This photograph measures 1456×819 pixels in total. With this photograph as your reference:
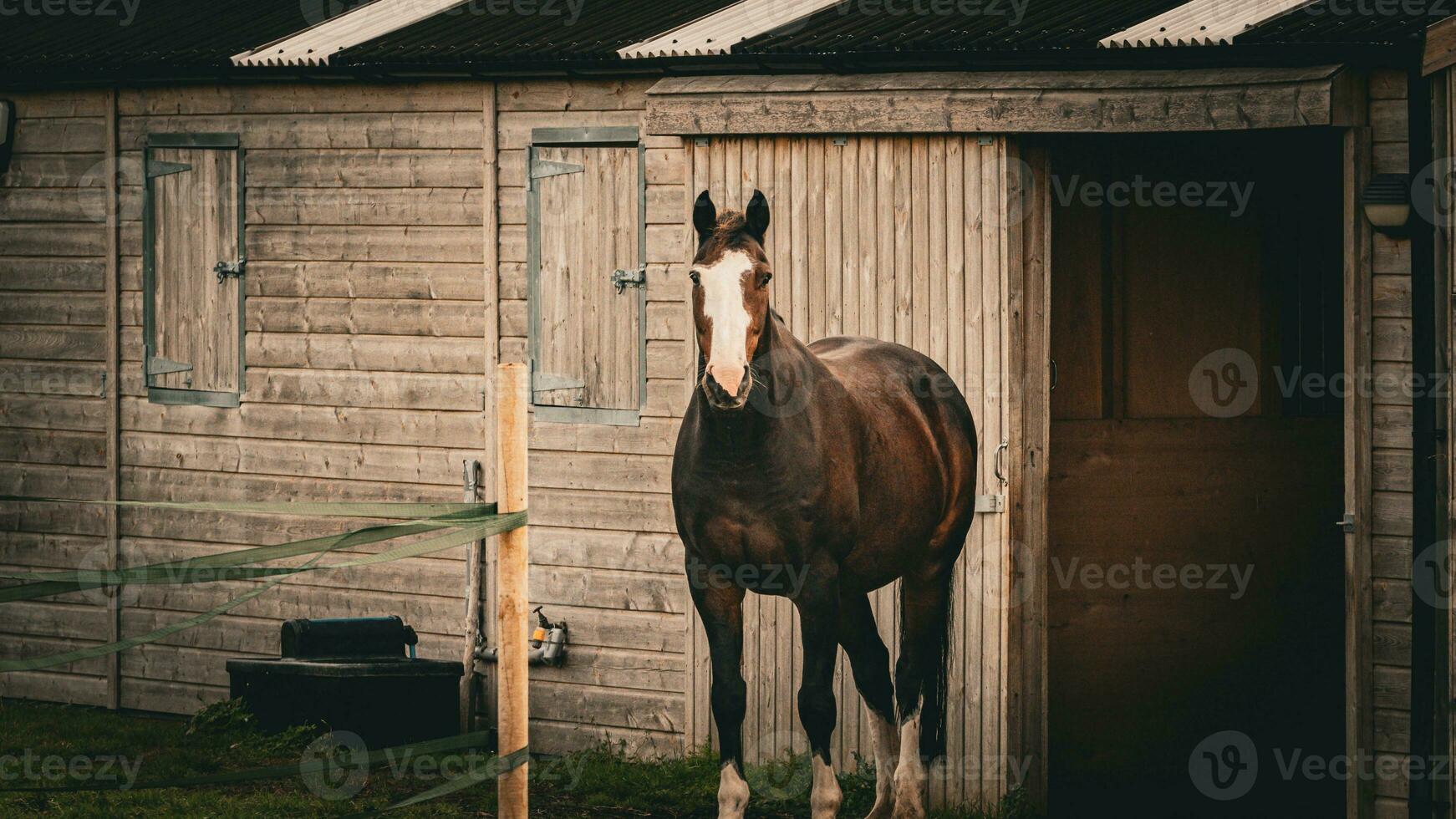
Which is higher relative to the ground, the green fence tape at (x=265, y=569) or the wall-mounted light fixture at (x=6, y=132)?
the wall-mounted light fixture at (x=6, y=132)

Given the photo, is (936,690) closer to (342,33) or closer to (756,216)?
(756,216)

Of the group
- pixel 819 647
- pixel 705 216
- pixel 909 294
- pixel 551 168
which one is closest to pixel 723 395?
pixel 705 216

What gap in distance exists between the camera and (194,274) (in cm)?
1074

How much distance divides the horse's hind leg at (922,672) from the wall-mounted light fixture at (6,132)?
684cm

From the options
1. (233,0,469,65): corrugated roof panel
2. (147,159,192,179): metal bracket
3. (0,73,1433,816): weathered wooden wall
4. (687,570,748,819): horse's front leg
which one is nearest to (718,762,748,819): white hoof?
(687,570,748,819): horse's front leg

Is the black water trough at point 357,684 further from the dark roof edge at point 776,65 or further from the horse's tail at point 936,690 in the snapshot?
the dark roof edge at point 776,65

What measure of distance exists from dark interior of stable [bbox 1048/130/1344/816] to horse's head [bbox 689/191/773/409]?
3225mm

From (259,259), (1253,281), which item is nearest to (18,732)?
(259,259)

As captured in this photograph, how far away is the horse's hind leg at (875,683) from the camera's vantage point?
7.61 meters

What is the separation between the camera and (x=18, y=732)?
10.0 meters

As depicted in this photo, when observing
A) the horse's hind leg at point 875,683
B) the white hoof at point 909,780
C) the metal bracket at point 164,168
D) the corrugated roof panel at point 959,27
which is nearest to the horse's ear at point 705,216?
the horse's hind leg at point 875,683

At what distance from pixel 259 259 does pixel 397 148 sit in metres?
1.18

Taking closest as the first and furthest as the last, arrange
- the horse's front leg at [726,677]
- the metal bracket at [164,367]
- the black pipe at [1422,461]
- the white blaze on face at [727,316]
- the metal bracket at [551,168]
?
the white blaze on face at [727,316]
the horse's front leg at [726,677]
the black pipe at [1422,461]
the metal bracket at [551,168]
the metal bracket at [164,367]

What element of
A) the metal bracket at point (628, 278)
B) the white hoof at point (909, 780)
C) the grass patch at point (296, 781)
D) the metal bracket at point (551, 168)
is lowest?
the grass patch at point (296, 781)
